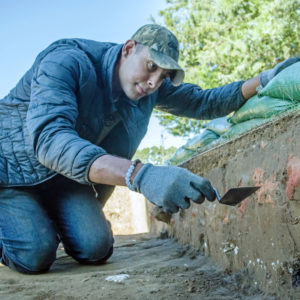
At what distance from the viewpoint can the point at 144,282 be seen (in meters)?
1.56

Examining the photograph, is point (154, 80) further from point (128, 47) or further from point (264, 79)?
point (264, 79)

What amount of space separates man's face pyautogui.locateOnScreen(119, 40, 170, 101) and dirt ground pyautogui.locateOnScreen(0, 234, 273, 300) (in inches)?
36.1

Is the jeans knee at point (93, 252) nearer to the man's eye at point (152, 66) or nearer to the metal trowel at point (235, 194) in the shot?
the man's eye at point (152, 66)

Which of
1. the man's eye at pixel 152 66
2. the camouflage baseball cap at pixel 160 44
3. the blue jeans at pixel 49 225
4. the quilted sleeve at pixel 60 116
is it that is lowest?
the blue jeans at pixel 49 225

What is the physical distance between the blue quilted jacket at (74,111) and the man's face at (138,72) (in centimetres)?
7

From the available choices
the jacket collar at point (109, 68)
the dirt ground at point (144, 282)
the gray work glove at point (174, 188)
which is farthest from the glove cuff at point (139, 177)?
the jacket collar at point (109, 68)

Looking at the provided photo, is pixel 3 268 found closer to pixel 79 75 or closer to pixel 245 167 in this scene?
pixel 79 75

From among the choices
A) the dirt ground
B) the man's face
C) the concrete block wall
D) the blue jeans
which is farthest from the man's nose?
the dirt ground

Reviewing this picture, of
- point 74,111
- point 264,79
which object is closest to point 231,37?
point 264,79

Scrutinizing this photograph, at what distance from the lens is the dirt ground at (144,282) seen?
139 centimetres

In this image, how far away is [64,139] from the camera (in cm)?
135

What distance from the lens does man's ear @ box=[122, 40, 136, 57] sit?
1863 millimetres

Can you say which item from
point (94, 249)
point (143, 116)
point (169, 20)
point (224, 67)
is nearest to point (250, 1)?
point (224, 67)

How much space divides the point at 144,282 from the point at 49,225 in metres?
0.85
